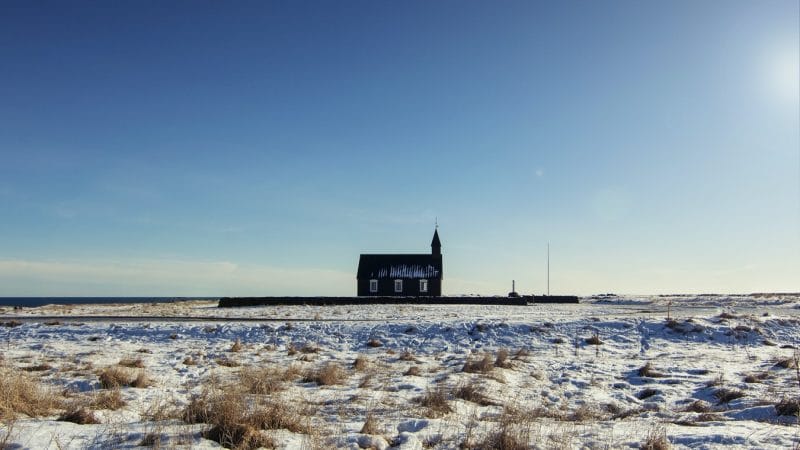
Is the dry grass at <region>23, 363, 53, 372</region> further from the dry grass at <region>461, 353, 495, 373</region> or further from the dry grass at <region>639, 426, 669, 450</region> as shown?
the dry grass at <region>639, 426, 669, 450</region>

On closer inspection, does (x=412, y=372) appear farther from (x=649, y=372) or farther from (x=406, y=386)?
(x=649, y=372)

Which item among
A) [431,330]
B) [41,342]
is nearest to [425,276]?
[431,330]

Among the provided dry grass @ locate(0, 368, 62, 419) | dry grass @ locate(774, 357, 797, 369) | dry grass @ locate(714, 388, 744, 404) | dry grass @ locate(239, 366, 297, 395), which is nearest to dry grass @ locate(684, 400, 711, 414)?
dry grass @ locate(714, 388, 744, 404)

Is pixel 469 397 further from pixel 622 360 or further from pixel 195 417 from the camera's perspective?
pixel 622 360

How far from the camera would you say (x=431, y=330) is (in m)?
21.3

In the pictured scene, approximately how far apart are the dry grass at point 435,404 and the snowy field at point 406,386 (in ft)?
0.12

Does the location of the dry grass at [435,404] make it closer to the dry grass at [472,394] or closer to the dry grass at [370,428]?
the dry grass at [472,394]

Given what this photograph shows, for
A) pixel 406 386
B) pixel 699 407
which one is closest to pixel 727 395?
pixel 699 407

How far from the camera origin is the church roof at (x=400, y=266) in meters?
63.7

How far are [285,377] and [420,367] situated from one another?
369 cm

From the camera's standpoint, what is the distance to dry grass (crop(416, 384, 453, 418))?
8.50 metres

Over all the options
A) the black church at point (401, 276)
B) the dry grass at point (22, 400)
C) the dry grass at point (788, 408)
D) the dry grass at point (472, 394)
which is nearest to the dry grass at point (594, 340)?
the dry grass at point (788, 408)

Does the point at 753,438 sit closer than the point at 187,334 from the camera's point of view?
Yes

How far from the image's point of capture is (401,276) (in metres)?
63.6
